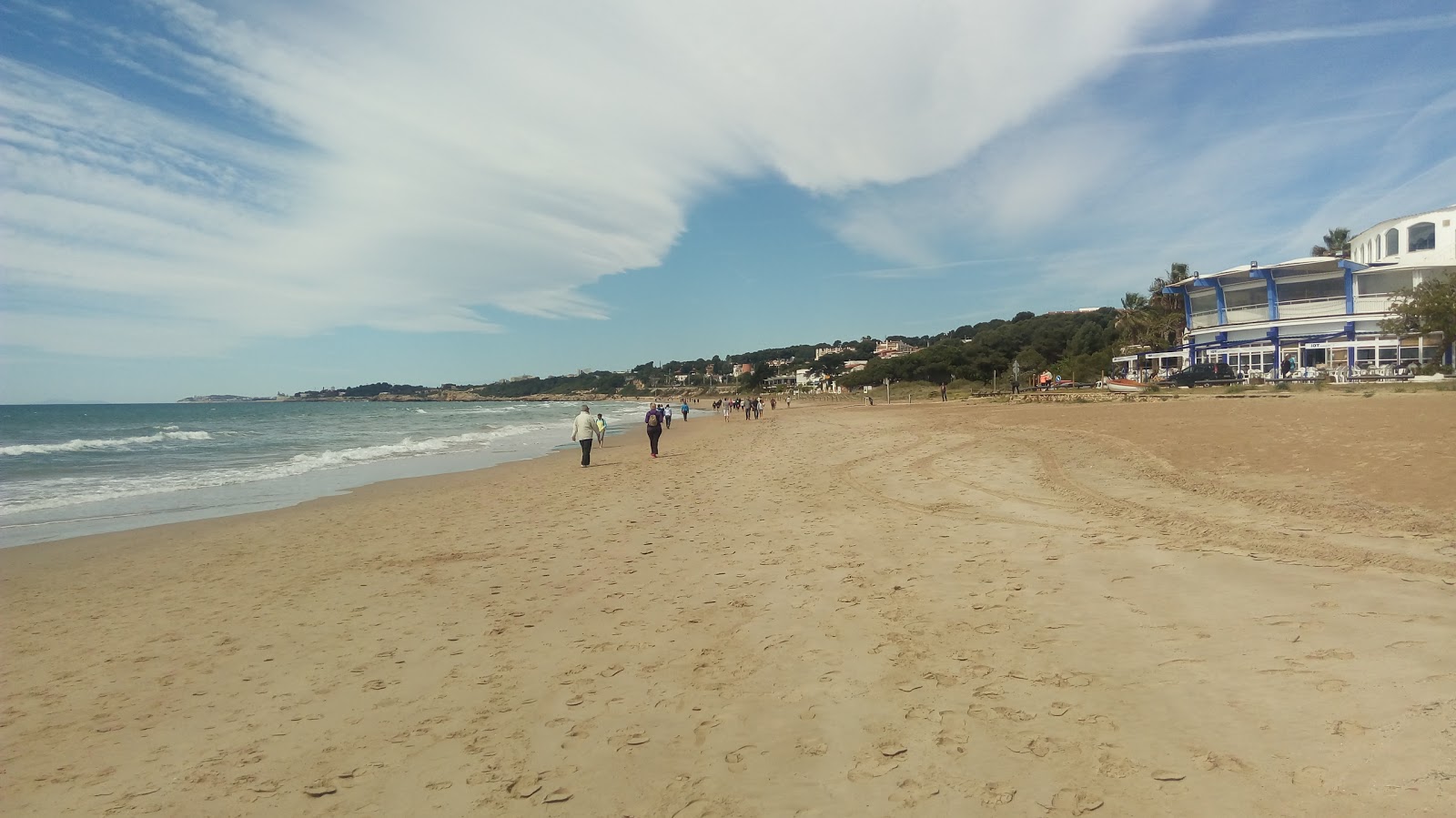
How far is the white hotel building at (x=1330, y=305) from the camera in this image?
39.0 meters

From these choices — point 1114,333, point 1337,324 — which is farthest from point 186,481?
point 1114,333

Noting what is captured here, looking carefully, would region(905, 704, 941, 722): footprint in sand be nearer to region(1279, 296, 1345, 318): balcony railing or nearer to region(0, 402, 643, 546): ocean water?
region(0, 402, 643, 546): ocean water

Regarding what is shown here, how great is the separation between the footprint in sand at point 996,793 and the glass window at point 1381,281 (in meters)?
52.9

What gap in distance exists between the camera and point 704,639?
5203 millimetres

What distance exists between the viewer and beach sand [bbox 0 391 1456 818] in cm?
327

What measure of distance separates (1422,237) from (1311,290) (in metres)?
7.41

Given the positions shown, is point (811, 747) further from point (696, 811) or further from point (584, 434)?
point (584, 434)

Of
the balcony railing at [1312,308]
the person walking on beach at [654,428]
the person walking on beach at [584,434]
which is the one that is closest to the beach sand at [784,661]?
the person walking on beach at [584,434]

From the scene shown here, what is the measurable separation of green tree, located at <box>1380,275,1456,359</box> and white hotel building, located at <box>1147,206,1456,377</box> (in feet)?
7.11

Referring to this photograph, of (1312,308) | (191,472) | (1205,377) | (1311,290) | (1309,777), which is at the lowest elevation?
(1309,777)

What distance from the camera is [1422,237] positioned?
140 feet

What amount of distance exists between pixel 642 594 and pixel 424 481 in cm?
1280

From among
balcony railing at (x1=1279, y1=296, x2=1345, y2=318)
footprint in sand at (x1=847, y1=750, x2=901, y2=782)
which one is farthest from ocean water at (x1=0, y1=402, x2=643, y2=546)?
balcony railing at (x1=1279, y1=296, x2=1345, y2=318)

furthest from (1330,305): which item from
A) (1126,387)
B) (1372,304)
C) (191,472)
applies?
(191,472)
